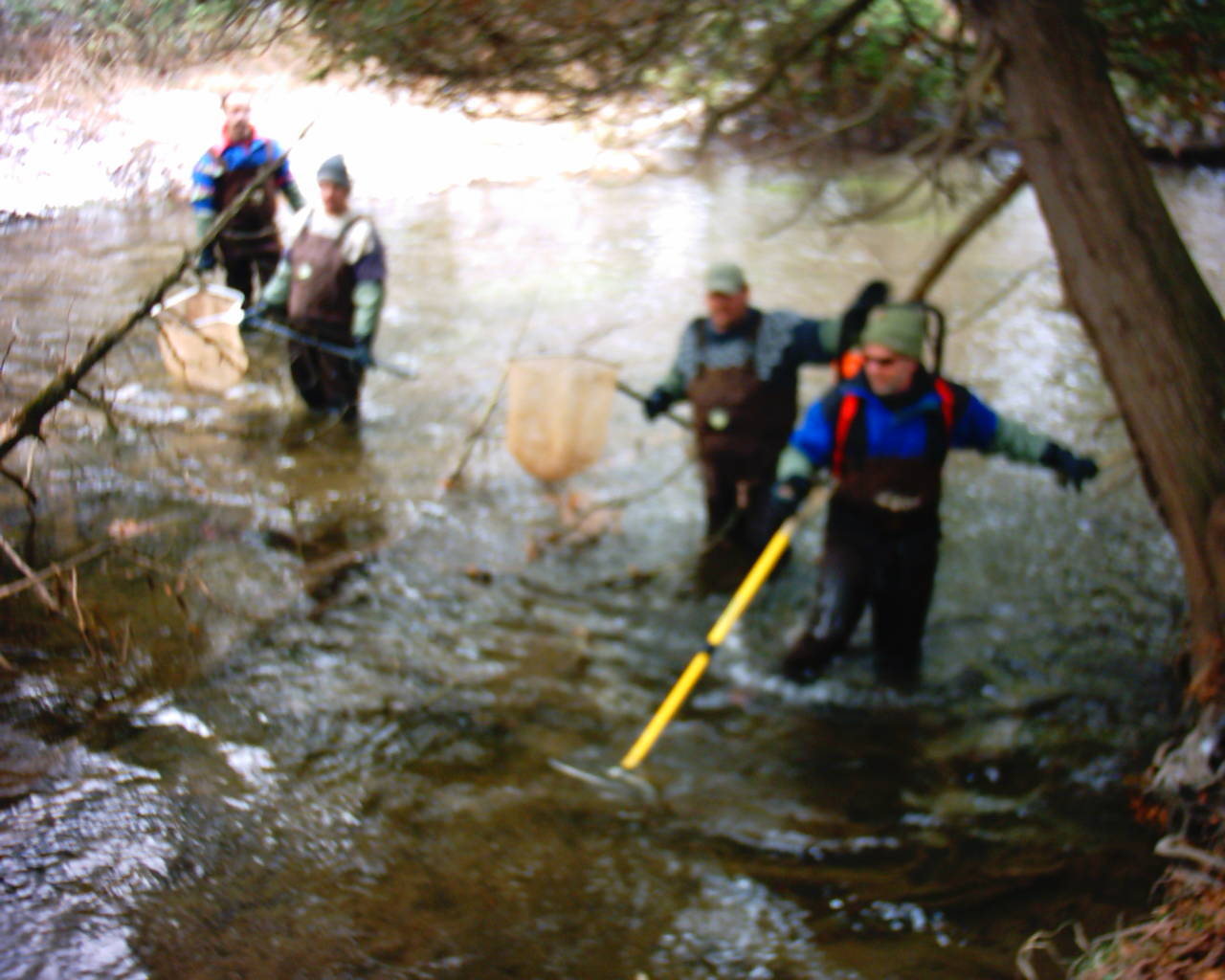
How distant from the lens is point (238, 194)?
6.58 metres

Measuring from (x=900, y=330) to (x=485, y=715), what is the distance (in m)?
2.55

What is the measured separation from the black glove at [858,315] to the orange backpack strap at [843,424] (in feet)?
2.51

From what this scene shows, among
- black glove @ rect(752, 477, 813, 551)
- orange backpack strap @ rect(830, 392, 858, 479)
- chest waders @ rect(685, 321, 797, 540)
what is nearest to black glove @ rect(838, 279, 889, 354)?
chest waders @ rect(685, 321, 797, 540)

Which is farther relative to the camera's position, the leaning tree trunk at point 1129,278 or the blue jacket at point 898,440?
the blue jacket at point 898,440

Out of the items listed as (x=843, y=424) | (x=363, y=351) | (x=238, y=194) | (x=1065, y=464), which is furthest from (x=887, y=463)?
(x=238, y=194)

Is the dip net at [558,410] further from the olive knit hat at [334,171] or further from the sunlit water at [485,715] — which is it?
the olive knit hat at [334,171]

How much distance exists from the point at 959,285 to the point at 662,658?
7547mm

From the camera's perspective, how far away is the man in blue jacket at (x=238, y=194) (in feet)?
20.9

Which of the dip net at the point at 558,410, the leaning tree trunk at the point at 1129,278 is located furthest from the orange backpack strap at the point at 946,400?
the dip net at the point at 558,410

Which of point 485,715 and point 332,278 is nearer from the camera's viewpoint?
point 485,715

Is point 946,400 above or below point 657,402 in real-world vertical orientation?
above

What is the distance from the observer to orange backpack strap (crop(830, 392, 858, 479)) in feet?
14.3

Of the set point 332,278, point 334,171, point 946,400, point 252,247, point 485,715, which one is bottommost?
point 485,715

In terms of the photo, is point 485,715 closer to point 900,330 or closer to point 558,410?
point 558,410
